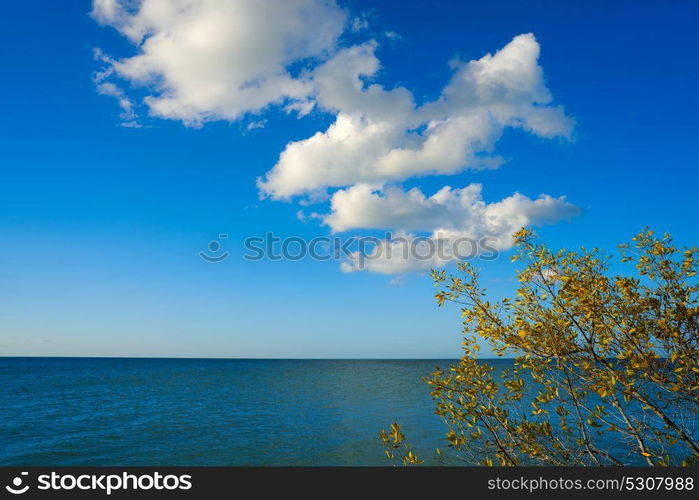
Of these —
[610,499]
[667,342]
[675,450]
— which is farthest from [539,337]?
[675,450]

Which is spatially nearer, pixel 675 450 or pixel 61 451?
pixel 675 450

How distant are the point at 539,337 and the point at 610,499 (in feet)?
9.19

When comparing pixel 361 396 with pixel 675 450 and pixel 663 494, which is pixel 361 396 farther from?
pixel 663 494

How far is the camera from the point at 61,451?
33.5 metres

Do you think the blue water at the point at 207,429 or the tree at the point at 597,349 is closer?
the tree at the point at 597,349
